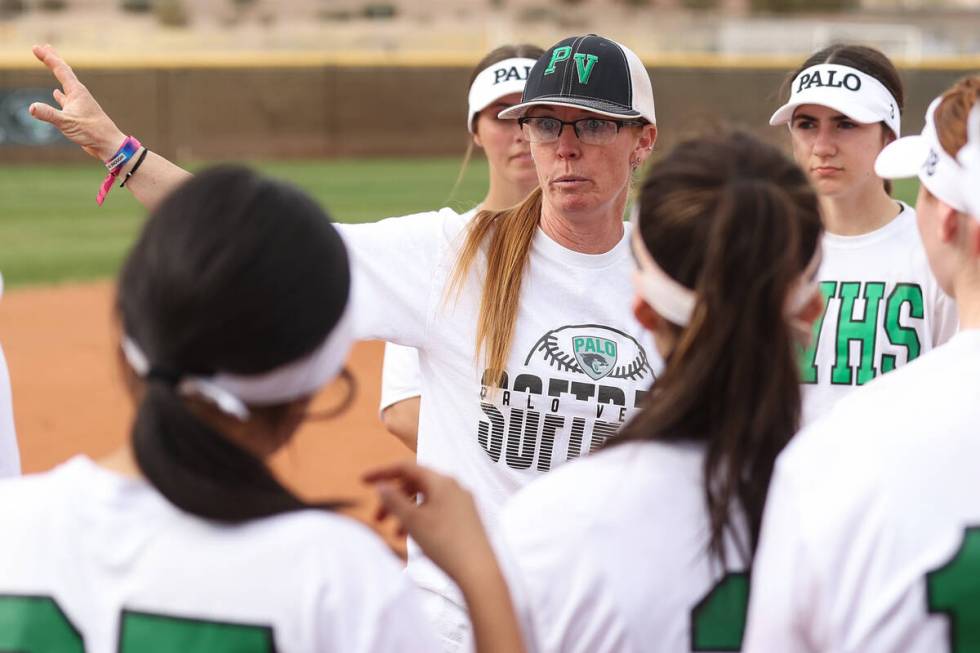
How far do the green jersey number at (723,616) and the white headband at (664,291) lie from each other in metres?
0.41

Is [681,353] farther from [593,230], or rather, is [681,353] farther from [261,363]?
[593,230]

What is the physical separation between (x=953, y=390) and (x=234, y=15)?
39320 millimetres

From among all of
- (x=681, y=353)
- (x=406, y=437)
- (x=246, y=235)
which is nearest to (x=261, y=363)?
(x=246, y=235)

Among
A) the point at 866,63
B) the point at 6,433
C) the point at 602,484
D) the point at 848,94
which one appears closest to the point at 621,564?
the point at 602,484

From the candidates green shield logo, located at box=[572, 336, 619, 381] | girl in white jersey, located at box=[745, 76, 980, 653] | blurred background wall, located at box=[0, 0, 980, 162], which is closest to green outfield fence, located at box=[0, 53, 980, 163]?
blurred background wall, located at box=[0, 0, 980, 162]

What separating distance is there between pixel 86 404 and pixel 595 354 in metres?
7.93

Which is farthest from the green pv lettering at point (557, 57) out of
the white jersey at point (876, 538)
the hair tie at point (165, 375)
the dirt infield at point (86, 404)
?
the dirt infield at point (86, 404)

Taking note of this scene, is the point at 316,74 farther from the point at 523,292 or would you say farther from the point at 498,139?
the point at 523,292

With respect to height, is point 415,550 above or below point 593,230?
below

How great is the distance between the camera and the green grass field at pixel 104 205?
16.2 metres

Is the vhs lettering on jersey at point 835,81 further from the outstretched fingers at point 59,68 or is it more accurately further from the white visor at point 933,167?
the outstretched fingers at point 59,68

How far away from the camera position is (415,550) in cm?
321

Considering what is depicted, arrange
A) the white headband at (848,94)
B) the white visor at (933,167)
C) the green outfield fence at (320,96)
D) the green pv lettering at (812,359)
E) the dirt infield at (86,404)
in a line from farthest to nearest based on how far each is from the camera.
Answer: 1. the green outfield fence at (320,96)
2. the dirt infield at (86,404)
3. the white headband at (848,94)
4. the green pv lettering at (812,359)
5. the white visor at (933,167)

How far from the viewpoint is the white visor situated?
6.54ft
